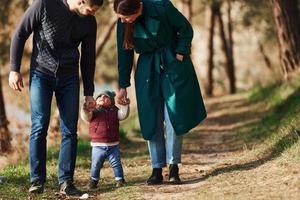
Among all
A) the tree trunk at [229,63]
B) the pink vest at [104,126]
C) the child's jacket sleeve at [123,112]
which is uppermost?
the child's jacket sleeve at [123,112]

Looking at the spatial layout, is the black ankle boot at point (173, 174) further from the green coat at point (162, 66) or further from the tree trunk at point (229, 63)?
the tree trunk at point (229, 63)

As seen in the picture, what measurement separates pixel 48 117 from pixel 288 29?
9.22m

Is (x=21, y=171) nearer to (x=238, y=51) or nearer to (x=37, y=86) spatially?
(x=37, y=86)

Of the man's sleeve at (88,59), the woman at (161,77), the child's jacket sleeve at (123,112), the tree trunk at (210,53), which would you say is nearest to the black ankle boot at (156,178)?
the woman at (161,77)

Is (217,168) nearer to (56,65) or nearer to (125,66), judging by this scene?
(125,66)

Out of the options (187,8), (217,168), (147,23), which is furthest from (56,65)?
(187,8)

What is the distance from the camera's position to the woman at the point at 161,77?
26.7 feet

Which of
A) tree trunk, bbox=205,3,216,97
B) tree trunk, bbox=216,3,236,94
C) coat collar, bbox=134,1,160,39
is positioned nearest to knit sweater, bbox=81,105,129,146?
coat collar, bbox=134,1,160,39

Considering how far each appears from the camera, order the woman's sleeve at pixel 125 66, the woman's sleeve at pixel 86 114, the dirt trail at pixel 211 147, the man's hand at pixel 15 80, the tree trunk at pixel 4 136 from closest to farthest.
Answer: the man's hand at pixel 15 80 < the dirt trail at pixel 211 147 < the woman's sleeve at pixel 86 114 < the woman's sleeve at pixel 125 66 < the tree trunk at pixel 4 136

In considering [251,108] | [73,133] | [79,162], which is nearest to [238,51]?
[251,108]

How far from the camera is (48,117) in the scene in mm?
7688

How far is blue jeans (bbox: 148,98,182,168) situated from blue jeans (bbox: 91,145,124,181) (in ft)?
1.33

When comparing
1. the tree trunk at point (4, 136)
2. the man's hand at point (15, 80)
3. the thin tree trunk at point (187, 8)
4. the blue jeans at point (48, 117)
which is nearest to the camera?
the man's hand at point (15, 80)

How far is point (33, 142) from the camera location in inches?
304
